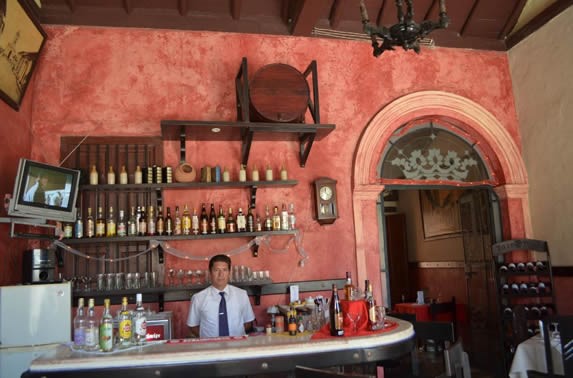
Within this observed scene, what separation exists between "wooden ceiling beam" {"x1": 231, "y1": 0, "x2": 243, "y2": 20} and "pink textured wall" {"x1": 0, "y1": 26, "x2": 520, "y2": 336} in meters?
0.25

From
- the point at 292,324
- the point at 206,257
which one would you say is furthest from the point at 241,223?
the point at 292,324

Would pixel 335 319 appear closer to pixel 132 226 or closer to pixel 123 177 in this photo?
pixel 132 226

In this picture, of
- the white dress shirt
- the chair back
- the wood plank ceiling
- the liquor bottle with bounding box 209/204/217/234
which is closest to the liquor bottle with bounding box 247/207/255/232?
the liquor bottle with bounding box 209/204/217/234

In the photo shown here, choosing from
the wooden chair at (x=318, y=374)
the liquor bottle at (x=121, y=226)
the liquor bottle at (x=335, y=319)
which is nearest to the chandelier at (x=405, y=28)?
the liquor bottle at (x=335, y=319)

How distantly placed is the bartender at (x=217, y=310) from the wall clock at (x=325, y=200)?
156 centimetres

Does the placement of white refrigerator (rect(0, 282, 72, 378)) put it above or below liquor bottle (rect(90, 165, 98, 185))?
below

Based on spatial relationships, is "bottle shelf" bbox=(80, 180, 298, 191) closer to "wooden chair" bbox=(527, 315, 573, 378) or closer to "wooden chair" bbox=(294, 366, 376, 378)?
"wooden chair" bbox=(527, 315, 573, 378)

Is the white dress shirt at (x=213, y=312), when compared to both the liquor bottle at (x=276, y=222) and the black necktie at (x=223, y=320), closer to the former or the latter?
the black necktie at (x=223, y=320)

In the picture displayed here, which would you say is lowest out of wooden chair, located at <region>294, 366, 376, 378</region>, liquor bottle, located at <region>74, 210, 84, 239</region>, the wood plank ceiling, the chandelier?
wooden chair, located at <region>294, 366, 376, 378</region>

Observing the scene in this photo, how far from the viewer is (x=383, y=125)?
5840 mm

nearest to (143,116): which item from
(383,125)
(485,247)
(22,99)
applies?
(22,99)

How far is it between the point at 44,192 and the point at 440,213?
6392mm

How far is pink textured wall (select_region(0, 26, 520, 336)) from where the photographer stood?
5.21 m

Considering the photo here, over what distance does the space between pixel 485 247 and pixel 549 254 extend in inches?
32.0
